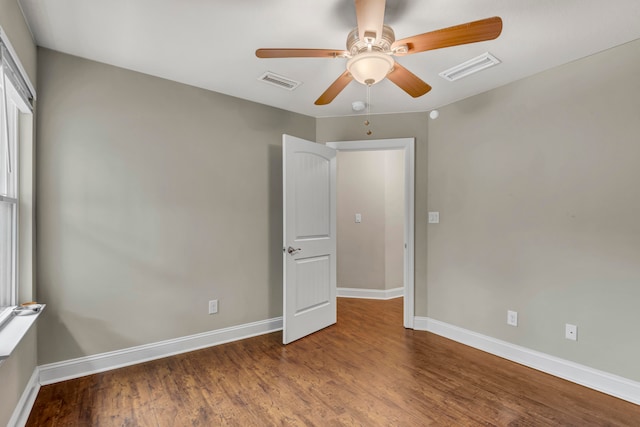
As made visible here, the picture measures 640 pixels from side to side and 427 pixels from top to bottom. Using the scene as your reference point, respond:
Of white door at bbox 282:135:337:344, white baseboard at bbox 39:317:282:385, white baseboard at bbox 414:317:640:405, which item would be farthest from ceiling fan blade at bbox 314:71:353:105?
white baseboard at bbox 414:317:640:405

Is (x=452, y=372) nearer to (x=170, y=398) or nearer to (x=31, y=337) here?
(x=170, y=398)

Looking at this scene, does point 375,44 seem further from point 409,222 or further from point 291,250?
point 409,222

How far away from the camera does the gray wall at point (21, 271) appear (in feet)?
5.33

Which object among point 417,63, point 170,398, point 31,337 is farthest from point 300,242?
point 31,337

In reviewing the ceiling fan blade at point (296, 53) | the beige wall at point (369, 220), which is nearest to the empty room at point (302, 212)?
the ceiling fan blade at point (296, 53)

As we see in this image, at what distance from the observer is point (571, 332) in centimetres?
240

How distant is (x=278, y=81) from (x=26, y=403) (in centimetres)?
281

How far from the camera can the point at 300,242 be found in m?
3.22

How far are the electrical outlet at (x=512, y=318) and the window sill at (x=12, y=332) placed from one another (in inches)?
128

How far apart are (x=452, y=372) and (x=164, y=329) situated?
239 cm

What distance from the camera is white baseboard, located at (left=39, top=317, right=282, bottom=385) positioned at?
91.4 inches

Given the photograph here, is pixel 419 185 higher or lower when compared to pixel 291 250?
higher

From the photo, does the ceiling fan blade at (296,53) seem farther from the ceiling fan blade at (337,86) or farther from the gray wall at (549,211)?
the gray wall at (549,211)

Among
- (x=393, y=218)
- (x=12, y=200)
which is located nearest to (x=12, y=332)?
(x=12, y=200)
